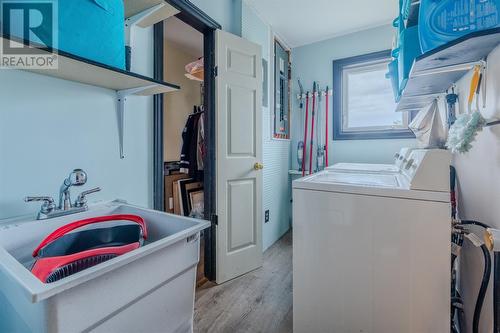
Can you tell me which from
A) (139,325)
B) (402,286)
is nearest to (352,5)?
(402,286)

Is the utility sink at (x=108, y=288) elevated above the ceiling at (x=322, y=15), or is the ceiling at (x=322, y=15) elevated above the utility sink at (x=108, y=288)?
the ceiling at (x=322, y=15)

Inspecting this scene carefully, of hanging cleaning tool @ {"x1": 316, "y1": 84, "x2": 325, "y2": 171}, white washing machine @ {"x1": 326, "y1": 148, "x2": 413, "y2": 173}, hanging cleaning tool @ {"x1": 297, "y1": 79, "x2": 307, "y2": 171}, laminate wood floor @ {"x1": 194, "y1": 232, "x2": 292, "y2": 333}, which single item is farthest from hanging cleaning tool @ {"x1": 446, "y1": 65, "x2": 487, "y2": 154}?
hanging cleaning tool @ {"x1": 297, "y1": 79, "x2": 307, "y2": 171}

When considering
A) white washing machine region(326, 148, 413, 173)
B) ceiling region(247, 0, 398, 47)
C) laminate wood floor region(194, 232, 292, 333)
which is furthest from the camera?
ceiling region(247, 0, 398, 47)

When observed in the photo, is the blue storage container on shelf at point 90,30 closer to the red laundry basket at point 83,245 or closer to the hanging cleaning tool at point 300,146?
the red laundry basket at point 83,245

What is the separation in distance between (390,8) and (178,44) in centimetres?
257

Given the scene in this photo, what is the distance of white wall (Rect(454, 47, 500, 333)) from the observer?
880 mm

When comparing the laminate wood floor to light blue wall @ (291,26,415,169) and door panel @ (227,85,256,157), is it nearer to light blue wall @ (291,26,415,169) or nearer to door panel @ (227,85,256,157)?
door panel @ (227,85,256,157)

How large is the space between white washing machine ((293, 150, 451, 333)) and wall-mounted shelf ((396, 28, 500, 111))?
378 mm

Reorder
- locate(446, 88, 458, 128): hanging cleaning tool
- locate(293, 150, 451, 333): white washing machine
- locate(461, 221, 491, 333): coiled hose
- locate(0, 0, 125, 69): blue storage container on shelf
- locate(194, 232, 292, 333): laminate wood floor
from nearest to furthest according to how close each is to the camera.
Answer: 1. locate(0, 0, 125, 69): blue storage container on shelf
2. locate(461, 221, 491, 333): coiled hose
3. locate(293, 150, 451, 333): white washing machine
4. locate(446, 88, 458, 128): hanging cleaning tool
5. locate(194, 232, 292, 333): laminate wood floor

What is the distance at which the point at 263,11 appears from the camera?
2.45 meters

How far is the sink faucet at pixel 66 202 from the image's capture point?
903 mm

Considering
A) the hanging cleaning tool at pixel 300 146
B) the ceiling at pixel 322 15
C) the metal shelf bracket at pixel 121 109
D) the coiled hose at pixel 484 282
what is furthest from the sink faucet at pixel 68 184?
the hanging cleaning tool at pixel 300 146

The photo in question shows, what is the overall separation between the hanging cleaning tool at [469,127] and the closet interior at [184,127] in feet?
7.32
